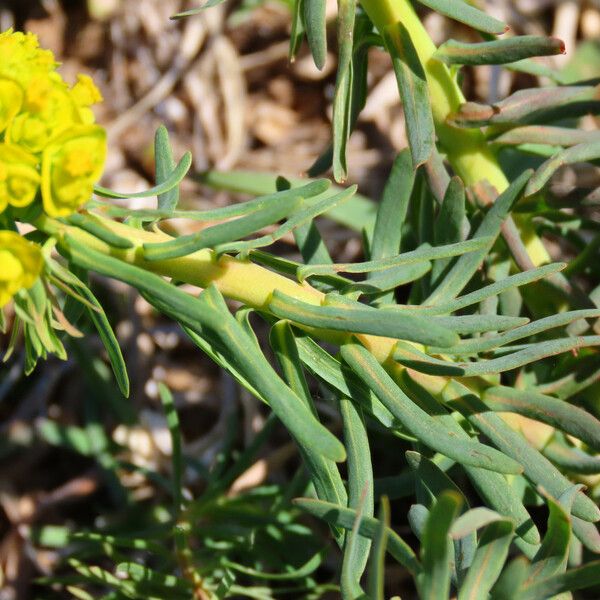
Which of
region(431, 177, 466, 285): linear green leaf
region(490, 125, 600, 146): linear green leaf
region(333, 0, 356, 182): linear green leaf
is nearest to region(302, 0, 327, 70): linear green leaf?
region(333, 0, 356, 182): linear green leaf

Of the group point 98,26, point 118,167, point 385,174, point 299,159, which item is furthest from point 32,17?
point 385,174

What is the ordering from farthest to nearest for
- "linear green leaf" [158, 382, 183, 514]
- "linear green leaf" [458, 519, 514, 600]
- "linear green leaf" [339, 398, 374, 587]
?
"linear green leaf" [158, 382, 183, 514], "linear green leaf" [339, 398, 374, 587], "linear green leaf" [458, 519, 514, 600]

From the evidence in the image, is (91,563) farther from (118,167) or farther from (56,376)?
(118,167)

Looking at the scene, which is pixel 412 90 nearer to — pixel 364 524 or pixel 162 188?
pixel 162 188

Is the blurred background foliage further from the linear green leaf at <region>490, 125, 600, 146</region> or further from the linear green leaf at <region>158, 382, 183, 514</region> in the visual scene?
the linear green leaf at <region>490, 125, 600, 146</region>

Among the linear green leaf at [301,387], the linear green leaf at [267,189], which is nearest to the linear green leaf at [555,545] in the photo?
the linear green leaf at [301,387]

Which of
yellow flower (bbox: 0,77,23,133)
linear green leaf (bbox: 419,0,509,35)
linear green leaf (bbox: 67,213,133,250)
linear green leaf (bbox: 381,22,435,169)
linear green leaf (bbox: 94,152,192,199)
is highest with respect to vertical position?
linear green leaf (bbox: 419,0,509,35)
